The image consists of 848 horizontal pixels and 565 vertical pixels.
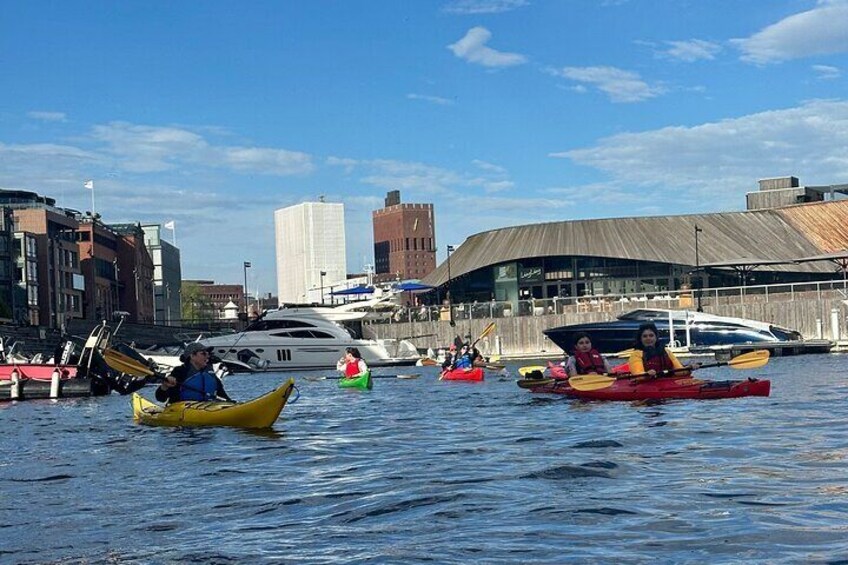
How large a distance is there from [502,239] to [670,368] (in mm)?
76347

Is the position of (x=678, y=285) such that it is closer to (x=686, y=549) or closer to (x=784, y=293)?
(x=784, y=293)

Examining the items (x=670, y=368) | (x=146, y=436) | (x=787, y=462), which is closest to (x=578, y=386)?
(x=670, y=368)

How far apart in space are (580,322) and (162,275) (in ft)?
351

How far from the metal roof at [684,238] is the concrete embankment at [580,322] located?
672 inches

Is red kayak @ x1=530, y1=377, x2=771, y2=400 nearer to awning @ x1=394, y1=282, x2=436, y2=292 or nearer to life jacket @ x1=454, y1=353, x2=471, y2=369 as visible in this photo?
life jacket @ x1=454, y1=353, x2=471, y2=369

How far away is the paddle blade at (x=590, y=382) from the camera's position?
84.1 ft

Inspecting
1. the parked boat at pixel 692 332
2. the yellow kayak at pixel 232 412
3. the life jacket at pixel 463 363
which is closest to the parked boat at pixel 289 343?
the parked boat at pixel 692 332

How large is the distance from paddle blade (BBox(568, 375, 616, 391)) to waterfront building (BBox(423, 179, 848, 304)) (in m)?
64.4

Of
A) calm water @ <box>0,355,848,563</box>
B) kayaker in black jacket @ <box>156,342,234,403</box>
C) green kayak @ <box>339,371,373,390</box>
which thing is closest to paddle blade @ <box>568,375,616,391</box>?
calm water @ <box>0,355,848,563</box>

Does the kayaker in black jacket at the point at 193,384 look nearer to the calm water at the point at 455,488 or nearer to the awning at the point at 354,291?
the calm water at the point at 455,488

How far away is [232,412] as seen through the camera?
2228 centimetres

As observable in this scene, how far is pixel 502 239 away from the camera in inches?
3981

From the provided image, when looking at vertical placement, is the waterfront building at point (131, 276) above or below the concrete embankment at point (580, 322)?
above

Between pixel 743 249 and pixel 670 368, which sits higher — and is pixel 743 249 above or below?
above
